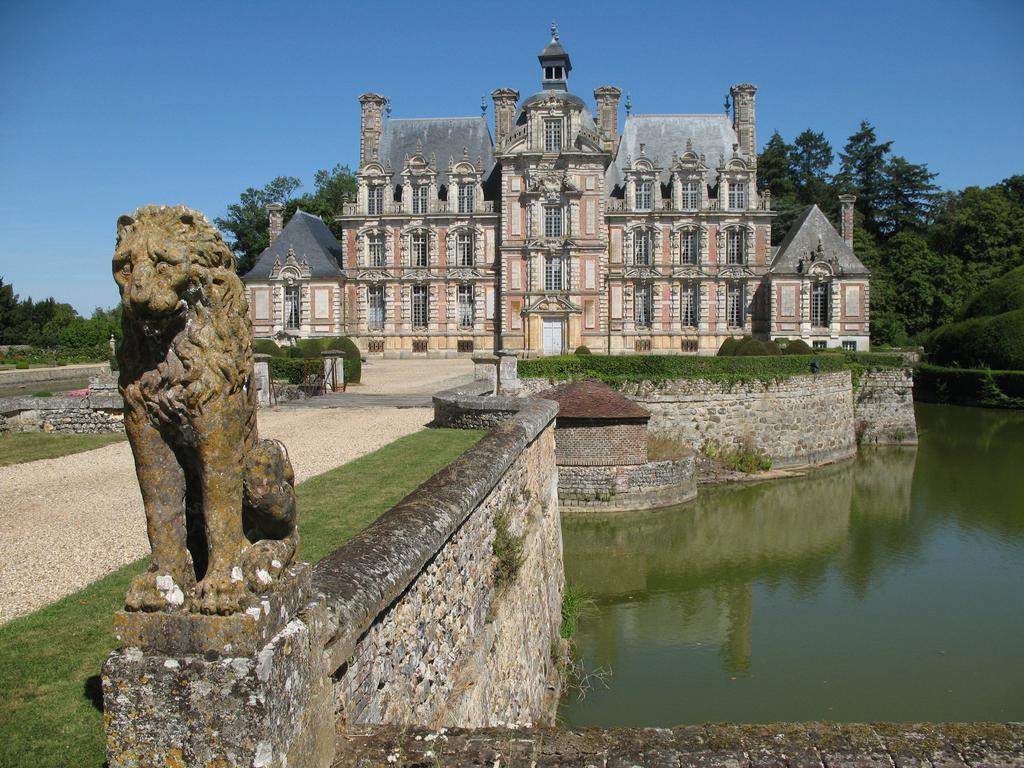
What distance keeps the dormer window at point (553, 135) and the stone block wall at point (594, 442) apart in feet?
68.8

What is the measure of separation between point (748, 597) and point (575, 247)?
24627 millimetres

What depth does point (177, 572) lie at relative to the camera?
8.40 ft

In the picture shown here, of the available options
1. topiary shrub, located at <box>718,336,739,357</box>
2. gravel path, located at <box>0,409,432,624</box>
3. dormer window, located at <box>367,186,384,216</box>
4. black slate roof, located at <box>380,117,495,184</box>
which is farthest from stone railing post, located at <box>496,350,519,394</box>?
black slate roof, located at <box>380,117,495,184</box>

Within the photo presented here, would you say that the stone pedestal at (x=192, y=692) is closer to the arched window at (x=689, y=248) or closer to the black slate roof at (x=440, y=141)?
the arched window at (x=689, y=248)

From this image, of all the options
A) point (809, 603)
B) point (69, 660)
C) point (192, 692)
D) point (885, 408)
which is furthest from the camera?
point (885, 408)

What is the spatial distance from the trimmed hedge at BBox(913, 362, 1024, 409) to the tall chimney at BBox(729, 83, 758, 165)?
40.2 ft

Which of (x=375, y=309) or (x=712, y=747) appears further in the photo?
(x=375, y=309)

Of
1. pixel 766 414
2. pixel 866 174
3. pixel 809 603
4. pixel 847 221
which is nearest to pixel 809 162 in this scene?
pixel 866 174

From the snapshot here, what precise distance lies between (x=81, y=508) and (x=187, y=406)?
5986mm

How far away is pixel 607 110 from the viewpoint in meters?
38.8

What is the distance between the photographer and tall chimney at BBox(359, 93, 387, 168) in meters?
37.5

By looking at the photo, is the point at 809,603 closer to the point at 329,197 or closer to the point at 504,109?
the point at 504,109

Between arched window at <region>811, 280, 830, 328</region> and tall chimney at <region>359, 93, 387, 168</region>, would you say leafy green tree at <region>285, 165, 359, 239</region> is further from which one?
arched window at <region>811, 280, 830, 328</region>

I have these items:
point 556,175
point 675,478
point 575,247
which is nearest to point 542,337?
point 575,247
